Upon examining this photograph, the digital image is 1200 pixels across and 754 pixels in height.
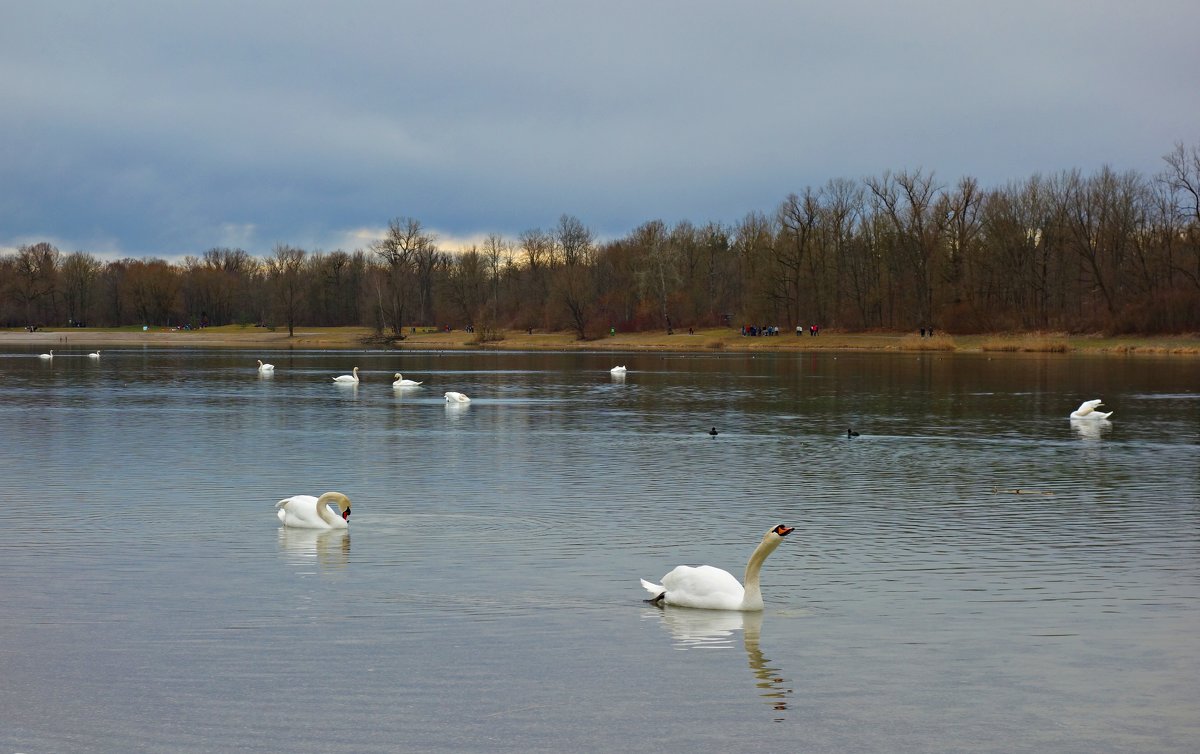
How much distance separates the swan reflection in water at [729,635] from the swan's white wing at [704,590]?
90 mm

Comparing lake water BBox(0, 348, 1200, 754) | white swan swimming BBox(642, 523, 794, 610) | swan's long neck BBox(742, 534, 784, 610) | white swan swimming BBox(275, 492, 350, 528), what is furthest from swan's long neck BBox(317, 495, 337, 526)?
swan's long neck BBox(742, 534, 784, 610)

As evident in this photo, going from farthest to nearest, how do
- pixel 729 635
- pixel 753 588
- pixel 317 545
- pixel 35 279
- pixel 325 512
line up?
1. pixel 35 279
2. pixel 325 512
3. pixel 317 545
4. pixel 753 588
5. pixel 729 635

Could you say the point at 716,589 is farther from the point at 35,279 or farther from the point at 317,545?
the point at 35,279

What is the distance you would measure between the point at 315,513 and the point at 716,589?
6611mm

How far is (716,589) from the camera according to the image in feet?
39.5

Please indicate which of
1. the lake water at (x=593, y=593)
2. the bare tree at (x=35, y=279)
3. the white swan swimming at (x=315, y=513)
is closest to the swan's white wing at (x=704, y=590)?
the lake water at (x=593, y=593)

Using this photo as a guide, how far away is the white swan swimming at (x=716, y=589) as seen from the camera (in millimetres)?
11977

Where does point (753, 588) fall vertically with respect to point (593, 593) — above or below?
above

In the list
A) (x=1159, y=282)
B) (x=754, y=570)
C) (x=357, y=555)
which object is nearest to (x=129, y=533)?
(x=357, y=555)

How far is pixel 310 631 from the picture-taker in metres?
11.3

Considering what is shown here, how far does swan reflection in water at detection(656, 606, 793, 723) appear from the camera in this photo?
9.64 m

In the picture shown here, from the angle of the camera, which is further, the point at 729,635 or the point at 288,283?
the point at 288,283

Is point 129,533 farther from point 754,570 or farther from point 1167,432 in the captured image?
point 1167,432

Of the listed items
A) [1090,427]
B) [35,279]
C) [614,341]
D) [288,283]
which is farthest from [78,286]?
[1090,427]
